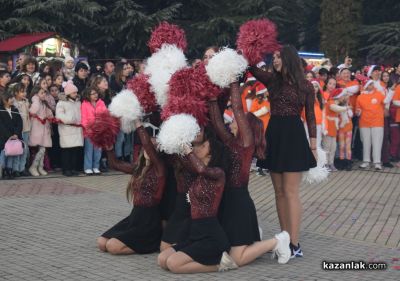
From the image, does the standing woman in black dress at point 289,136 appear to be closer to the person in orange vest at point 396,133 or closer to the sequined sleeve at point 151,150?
the sequined sleeve at point 151,150

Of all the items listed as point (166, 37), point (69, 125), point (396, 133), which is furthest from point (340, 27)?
point (166, 37)

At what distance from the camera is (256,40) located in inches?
272

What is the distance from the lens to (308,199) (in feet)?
35.9

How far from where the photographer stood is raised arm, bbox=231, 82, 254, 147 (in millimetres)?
6859

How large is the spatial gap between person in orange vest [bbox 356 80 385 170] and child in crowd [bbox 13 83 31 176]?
6.26 meters

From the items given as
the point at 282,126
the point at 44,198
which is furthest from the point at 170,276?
the point at 44,198

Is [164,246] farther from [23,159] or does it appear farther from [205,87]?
[23,159]

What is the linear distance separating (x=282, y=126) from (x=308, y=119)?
0.26 metres

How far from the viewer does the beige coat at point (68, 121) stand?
13094 mm

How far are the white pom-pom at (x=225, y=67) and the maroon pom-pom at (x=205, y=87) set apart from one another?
4 cm

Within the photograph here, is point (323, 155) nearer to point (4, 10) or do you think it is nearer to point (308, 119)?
point (308, 119)

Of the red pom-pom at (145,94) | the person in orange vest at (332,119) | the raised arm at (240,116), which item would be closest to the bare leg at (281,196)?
the raised arm at (240,116)

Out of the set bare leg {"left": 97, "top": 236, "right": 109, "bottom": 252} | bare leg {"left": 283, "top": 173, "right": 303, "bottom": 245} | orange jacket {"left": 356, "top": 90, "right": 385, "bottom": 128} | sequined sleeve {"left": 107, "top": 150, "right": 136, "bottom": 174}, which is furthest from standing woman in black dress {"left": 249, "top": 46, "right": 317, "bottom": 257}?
orange jacket {"left": 356, "top": 90, "right": 385, "bottom": 128}

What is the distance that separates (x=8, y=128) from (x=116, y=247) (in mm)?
5753
